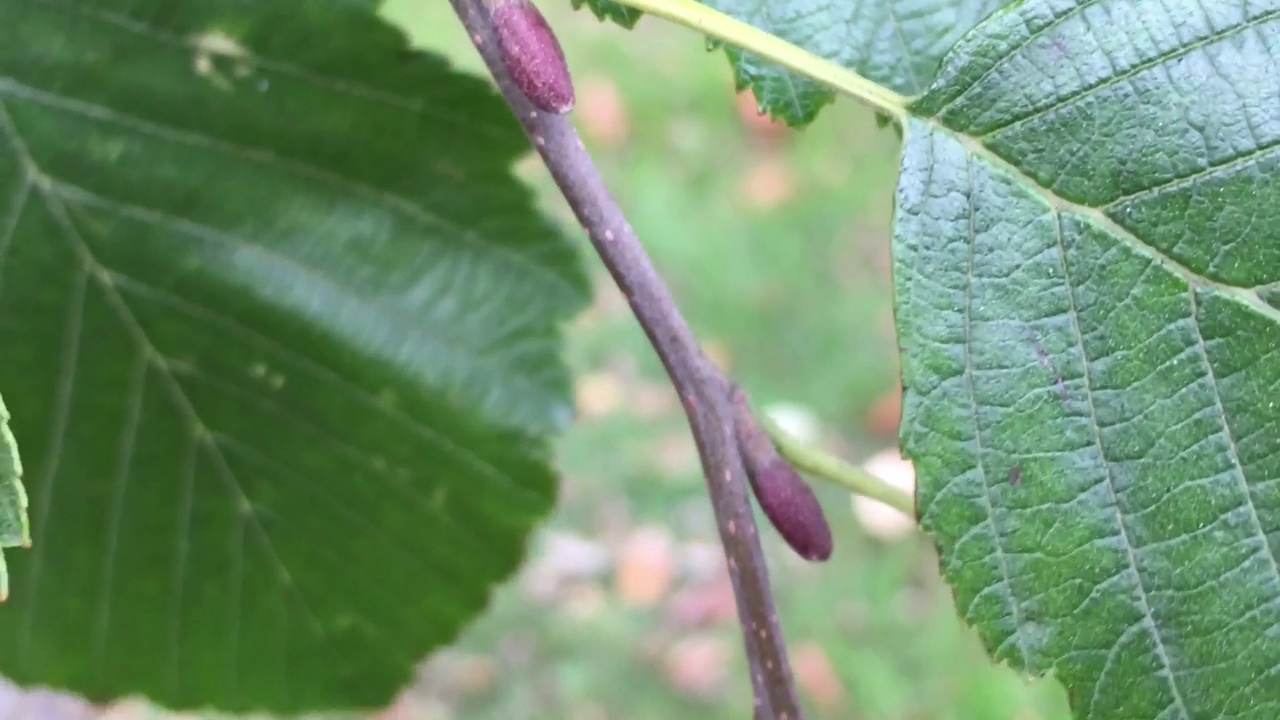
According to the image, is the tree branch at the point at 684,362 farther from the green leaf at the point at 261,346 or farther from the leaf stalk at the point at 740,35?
the green leaf at the point at 261,346

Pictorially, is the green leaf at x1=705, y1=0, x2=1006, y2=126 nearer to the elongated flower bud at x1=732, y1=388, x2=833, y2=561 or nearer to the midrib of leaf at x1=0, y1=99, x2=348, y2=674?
the elongated flower bud at x1=732, y1=388, x2=833, y2=561

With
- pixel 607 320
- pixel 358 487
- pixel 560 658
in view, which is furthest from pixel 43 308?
pixel 607 320

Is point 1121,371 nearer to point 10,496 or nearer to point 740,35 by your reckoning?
point 740,35

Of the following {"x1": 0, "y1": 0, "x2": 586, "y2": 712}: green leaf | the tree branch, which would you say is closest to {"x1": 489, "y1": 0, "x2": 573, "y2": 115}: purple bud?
the tree branch

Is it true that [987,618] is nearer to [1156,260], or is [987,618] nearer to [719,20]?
[1156,260]

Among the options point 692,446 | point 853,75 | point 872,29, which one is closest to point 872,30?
point 872,29

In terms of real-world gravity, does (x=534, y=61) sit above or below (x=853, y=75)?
below
